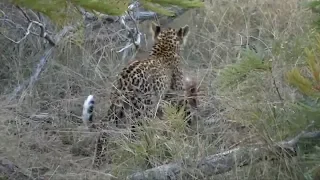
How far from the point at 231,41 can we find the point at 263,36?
236mm

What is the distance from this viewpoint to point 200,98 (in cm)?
446

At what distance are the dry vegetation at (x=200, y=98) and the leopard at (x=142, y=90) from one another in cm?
15

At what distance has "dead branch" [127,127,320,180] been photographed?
320 cm

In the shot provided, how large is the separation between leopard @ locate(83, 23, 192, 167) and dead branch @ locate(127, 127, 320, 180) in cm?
55

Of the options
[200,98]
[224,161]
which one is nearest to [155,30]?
[200,98]

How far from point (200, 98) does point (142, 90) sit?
0.38 meters

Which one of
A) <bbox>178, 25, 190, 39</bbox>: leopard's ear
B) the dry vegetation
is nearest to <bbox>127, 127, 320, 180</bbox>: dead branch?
the dry vegetation

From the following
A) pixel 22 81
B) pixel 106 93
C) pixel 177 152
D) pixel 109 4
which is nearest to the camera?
pixel 109 4

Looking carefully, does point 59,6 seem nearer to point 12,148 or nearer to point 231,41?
point 12,148

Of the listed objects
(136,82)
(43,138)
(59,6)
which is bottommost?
(43,138)

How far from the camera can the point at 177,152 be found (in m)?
3.50

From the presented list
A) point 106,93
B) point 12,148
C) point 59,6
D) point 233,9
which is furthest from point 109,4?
point 233,9

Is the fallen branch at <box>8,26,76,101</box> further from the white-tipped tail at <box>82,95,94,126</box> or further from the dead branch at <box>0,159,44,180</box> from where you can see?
the dead branch at <box>0,159,44,180</box>

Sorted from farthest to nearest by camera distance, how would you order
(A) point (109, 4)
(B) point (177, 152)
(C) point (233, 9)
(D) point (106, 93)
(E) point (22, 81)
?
(C) point (233, 9) → (E) point (22, 81) → (D) point (106, 93) → (B) point (177, 152) → (A) point (109, 4)
